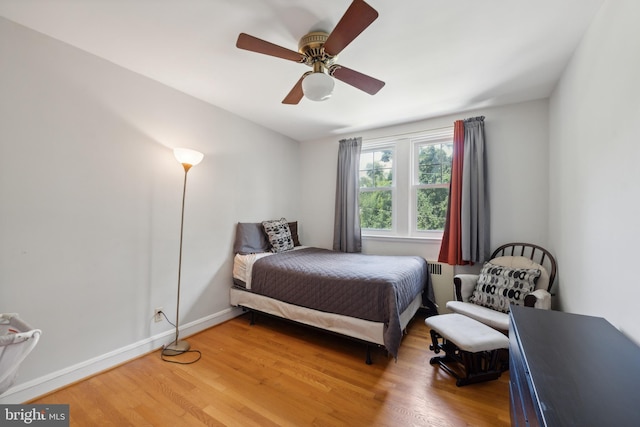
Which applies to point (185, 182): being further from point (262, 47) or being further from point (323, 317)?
point (323, 317)

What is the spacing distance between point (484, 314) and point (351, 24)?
230cm

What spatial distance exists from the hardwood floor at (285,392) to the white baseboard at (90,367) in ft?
0.19

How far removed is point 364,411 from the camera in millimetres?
1531

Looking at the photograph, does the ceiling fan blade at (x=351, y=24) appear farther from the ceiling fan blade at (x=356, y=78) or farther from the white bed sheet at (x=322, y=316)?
the white bed sheet at (x=322, y=316)

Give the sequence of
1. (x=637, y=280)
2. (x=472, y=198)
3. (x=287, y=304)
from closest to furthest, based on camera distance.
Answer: (x=637, y=280), (x=287, y=304), (x=472, y=198)

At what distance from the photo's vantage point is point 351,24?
4.25ft

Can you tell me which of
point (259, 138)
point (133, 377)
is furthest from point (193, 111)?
point (133, 377)

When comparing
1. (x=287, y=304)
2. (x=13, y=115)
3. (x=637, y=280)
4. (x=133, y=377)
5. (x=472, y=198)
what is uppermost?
(x=13, y=115)

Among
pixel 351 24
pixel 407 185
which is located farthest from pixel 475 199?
pixel 351 24

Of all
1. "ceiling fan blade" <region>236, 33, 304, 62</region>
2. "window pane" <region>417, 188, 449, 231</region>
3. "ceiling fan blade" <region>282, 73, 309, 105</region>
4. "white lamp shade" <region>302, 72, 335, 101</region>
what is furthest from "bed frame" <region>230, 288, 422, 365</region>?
"ceiling fan blade" <region>236, 33, 304, 62</region>

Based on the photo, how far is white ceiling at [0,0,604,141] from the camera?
1.45 m

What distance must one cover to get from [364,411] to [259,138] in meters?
3.09

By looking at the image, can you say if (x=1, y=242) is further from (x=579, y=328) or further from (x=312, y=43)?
(x=579, y=328)

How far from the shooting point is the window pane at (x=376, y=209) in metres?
3.51
